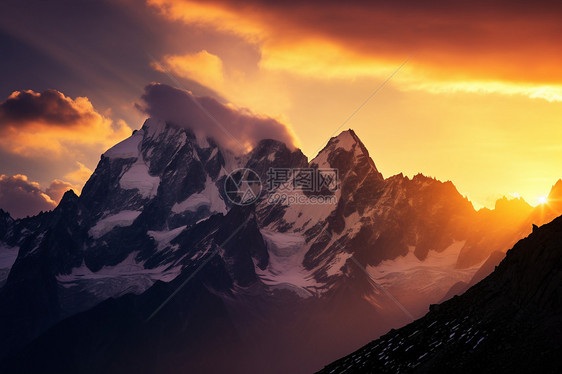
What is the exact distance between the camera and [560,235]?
283 feet

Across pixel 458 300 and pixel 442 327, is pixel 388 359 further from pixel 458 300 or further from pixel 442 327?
pixel 458 300

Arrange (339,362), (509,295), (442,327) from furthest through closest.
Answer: (339,362), (442,327), (509,295)

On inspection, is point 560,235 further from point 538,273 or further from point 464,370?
point 464,370

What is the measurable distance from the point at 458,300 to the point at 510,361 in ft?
91.8

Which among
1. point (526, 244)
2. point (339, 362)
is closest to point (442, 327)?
point (526, 244)

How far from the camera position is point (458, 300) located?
102562mm

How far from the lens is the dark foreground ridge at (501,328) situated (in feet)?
247

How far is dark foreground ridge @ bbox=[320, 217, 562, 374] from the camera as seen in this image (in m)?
75.2

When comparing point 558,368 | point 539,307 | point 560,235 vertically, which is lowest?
point 558,368

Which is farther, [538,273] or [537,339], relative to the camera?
[538,273]

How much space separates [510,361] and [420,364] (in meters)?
12.9

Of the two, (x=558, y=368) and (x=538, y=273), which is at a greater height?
(x=538, y=273)

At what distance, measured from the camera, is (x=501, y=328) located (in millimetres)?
82562

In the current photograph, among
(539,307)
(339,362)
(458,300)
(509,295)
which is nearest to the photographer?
(539,307)
